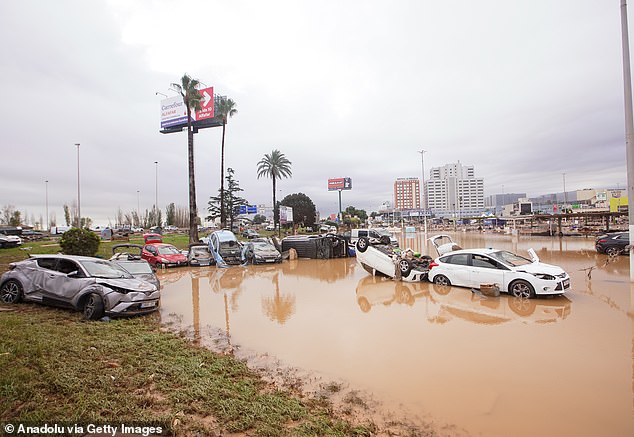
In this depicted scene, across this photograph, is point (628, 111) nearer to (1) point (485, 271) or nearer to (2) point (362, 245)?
(1) point (485, 271)

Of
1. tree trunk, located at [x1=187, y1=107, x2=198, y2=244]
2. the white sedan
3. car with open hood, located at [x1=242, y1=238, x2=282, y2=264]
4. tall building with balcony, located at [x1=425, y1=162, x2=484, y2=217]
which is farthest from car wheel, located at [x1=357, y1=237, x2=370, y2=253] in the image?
tall building with balcony, located at [x1=425, y1=162, x2=484, y2=217]

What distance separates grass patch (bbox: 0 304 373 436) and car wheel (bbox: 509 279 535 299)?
7.96 meters

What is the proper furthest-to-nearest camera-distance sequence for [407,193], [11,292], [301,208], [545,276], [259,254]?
[407,193]
[301,208]
[259,254]
[545,276]
[11,292]

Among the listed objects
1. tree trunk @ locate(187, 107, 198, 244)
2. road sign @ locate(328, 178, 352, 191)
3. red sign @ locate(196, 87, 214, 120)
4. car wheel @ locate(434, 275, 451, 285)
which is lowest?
car wheel @ locate(434, 275, 451, 285)

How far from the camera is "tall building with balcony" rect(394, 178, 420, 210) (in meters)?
157

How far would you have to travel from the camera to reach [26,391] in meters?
3.66

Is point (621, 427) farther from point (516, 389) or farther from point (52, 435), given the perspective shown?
point (52, 435)

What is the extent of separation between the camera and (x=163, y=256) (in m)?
19.2

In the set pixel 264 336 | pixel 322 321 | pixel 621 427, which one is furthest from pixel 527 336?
pixel 264 336

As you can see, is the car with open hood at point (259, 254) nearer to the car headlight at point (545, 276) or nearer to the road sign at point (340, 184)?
the car headlight at point (545, 276)

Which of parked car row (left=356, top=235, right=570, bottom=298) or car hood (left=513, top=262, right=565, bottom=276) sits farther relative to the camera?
car hood (left=513, top=262, right=565, bottom=276)

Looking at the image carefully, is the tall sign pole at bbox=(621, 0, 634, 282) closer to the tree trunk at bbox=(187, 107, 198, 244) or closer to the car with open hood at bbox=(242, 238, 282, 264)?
the car with open hood at bbox=(242, 238, 282, 264)

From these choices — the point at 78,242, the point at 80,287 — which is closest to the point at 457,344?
the point at 80,287

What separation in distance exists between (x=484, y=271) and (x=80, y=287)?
1130 cm
